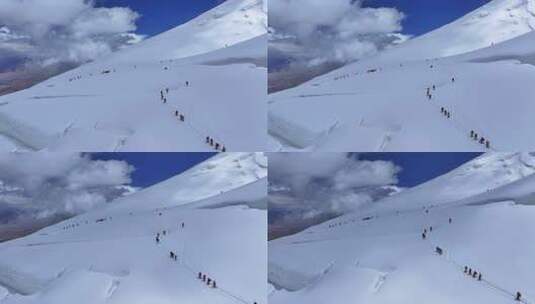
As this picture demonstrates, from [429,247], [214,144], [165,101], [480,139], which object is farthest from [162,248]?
[480,139]

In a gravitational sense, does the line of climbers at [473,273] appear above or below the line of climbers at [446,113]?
below

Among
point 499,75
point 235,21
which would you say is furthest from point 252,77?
point 499,75

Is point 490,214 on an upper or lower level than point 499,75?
lower

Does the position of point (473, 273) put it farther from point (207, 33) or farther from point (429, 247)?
point (207, 33)

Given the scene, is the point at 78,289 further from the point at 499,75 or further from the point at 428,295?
the point at 499,75

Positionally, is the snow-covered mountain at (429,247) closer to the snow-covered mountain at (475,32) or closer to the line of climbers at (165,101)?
the snow-covered mountain at (475,32)

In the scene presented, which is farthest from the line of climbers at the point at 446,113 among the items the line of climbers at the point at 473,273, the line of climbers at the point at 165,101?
the line of climbers at the point at 165,101

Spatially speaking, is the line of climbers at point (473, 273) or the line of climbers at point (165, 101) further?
the line of climbers at point (165, 101)
